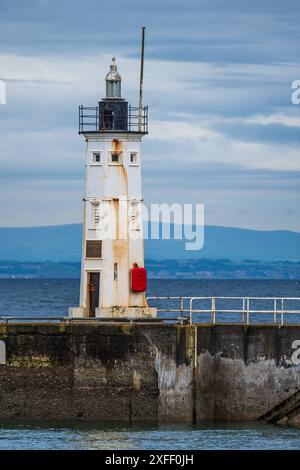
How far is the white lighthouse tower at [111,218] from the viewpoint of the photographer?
42656 mm

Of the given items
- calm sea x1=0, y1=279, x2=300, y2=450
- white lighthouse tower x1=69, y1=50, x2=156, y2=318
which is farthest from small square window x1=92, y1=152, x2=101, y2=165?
calm sea x1=0, y1=279, x2=300, y2=450

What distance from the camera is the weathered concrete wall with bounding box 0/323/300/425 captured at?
3941 cm

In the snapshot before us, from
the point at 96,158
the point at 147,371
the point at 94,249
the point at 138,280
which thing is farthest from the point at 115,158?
the point at 147,371

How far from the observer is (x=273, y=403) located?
131 ft

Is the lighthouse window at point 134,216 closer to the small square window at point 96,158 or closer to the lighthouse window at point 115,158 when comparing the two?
the lighthouse window at point 115,158

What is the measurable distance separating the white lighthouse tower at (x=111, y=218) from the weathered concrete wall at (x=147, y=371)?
298 centimetres

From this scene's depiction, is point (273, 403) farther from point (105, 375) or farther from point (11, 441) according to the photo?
point (11, 441)

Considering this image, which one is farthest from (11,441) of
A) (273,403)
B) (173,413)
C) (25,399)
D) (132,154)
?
(132,154)

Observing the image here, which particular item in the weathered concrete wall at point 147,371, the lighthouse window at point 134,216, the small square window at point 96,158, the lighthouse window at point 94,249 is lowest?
the weathered concrete wall at point 147,371

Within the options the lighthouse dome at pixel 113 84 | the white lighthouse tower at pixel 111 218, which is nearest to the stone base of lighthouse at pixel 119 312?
the white lighthouse tower at pixel 111 218

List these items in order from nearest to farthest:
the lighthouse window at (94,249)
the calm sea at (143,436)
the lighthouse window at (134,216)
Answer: the calm sea at (143,436) → the lighthouse window at (94,249) → the lighthouse window at (134,216)

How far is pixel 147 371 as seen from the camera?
3950cm

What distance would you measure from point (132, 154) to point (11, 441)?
1014 centimetres

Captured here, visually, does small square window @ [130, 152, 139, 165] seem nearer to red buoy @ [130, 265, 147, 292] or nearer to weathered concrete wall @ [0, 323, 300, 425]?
red buoy @ [130, 265, 147, 292]
